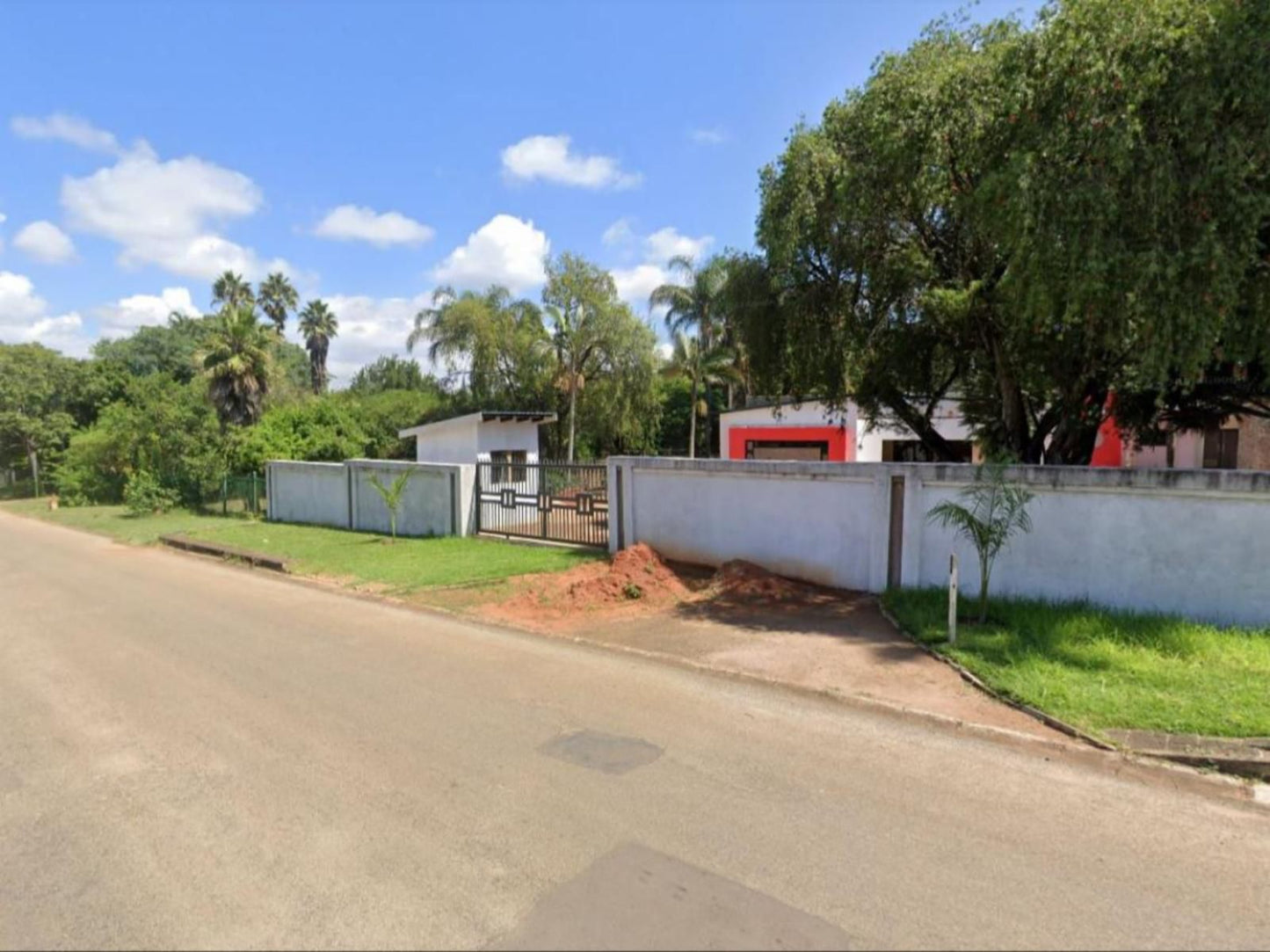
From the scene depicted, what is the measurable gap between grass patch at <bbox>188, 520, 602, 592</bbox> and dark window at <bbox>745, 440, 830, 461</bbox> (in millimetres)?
15336

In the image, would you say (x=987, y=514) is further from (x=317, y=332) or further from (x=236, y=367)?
(x=317, y=332)

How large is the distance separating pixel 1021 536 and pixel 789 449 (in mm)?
19244

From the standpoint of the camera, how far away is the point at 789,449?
90.3ft

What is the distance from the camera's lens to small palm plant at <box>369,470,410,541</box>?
16.0 metres

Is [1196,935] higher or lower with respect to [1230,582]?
lower

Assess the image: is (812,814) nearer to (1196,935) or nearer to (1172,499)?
(1196,935)

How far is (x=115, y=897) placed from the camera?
3.21m

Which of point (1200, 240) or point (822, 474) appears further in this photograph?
point (822, 474)

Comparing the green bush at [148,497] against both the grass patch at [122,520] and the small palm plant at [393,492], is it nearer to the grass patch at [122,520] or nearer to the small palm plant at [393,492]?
the grass patch at [122,520]

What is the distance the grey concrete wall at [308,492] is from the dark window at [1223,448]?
25294 mm

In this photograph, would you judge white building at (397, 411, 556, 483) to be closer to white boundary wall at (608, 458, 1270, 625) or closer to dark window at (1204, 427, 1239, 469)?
white boundary wall at (608, 458, 1270, 625)

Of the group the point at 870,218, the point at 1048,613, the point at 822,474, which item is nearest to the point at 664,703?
the point at 1048,613

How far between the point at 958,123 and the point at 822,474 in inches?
191

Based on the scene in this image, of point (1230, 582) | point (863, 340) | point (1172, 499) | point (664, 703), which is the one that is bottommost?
point (664, 703)
